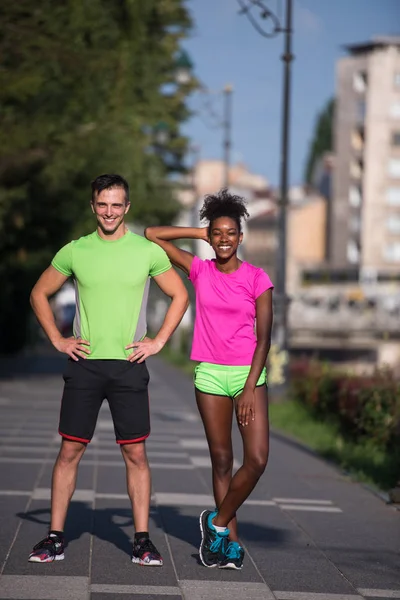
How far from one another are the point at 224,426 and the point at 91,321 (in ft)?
2.89

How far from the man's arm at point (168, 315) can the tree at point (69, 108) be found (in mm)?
10289

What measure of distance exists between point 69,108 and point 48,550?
22.4 m

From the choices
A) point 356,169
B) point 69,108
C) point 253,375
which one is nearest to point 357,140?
point 356,169

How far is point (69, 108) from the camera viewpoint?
28781 mm

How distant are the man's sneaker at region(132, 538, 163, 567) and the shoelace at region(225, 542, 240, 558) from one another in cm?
35

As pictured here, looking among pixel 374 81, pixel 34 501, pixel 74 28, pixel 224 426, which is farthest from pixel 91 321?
pixel 374 81

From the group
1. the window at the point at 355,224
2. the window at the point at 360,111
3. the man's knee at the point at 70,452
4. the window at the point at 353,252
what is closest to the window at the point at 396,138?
the window at the point at 360,111

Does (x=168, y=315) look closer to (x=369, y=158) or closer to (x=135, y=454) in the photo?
(x=135, y=454)

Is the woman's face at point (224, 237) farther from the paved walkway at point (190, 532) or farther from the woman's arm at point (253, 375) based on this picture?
the paved walkway at point (190, 532)

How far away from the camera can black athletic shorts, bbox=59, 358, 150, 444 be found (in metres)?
7.04

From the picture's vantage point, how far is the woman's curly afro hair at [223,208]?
282 inches

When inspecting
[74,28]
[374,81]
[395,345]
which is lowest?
[395,345]

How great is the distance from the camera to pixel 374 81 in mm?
111125

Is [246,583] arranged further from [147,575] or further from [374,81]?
[374,81]
